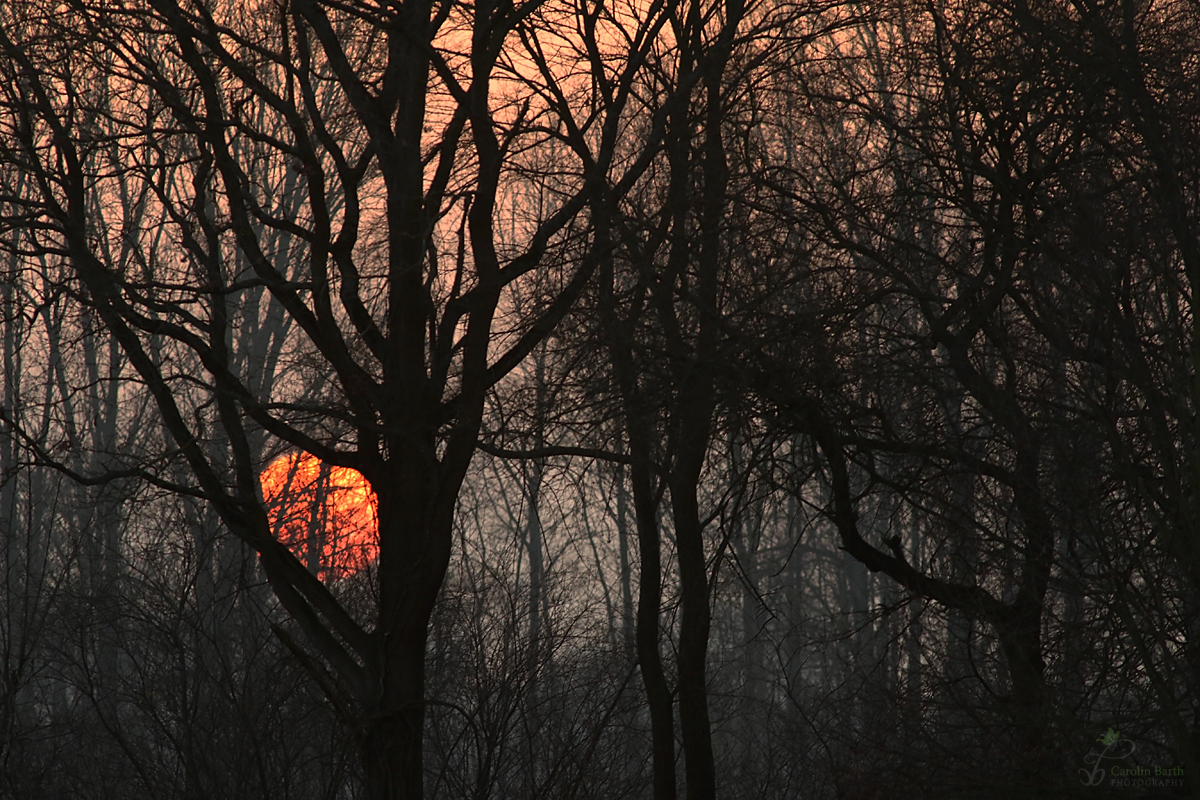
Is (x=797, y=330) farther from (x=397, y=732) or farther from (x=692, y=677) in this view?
(x=692, y=677)

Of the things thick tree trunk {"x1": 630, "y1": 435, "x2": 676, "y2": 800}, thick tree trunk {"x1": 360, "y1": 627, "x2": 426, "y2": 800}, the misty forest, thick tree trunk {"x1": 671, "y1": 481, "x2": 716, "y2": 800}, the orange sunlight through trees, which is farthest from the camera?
the orange sunlight through trees

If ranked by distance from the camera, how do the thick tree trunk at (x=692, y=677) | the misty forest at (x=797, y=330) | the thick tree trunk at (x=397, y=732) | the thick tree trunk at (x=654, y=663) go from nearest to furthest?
1. the misty forest at (x=797, y=330)
2. the thick tree trunk at (x=397, y=732)
3. the thick tree trunk at (x=692, y=677)
4. the thick tree trunk at (x=654, y=663)

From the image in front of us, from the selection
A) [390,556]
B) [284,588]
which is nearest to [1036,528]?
[390,556]

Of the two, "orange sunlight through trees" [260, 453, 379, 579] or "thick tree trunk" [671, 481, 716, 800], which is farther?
Answer: "orange sunlight through trees" [260, 453, 379, 579]

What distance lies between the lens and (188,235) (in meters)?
5.96

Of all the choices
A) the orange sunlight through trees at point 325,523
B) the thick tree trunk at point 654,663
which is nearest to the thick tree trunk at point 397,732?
the thick tree trunk at point 654,663

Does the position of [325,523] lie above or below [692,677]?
above

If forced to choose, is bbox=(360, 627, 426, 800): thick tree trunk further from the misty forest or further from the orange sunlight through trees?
the orange sunlight through trees

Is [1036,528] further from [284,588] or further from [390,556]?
[284,588]

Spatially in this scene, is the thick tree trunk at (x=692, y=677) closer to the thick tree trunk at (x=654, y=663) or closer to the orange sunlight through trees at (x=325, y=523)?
the thick tree trunk at (x=654, y=663)

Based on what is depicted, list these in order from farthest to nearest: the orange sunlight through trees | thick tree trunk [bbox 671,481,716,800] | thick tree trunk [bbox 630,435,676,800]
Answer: the orange sunlight through trees → thick tree trunk [bbox 630,435,676,800] → thick tree trunk [bbox 671,481,716,800]

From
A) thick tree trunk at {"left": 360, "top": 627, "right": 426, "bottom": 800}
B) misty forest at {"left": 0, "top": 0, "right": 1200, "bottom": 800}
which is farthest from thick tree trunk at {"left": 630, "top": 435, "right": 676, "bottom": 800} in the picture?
thick tree trunk at {"left": 360, "top": 627, "right": 426, "bottom": 800}

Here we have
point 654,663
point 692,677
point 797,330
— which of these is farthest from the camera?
point 654,663

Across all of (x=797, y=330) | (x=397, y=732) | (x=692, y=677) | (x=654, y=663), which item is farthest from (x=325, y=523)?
(x=797, y=330)
